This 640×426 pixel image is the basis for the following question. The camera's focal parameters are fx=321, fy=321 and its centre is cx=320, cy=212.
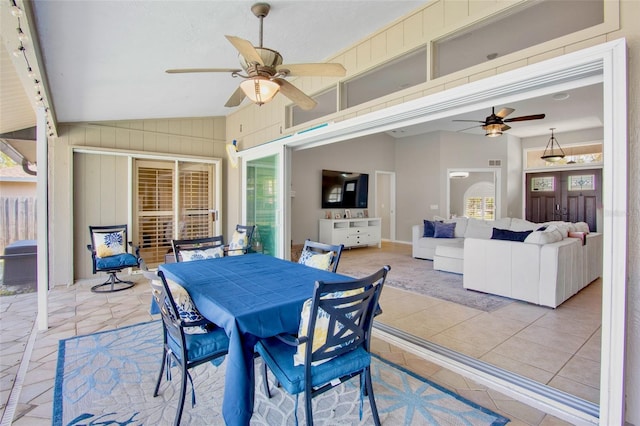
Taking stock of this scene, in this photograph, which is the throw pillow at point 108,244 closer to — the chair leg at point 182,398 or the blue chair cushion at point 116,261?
the blue chair cushion at point 116,261

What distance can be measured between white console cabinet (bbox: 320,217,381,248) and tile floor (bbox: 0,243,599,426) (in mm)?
3256

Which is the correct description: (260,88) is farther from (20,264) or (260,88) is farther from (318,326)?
(20,264)

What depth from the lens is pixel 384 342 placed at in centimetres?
289

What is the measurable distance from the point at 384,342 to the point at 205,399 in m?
1.55

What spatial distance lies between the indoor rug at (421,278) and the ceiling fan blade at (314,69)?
309cm

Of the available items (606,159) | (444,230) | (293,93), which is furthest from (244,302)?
(444,230)

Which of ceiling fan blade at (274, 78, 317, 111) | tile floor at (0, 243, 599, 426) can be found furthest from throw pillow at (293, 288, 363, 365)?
ceiling fan blade at (274, 78, 317, 111)

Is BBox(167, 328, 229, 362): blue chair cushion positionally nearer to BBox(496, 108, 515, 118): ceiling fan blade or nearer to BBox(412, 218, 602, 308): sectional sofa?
BBox(412, 218, 602, 308): sectional sofa

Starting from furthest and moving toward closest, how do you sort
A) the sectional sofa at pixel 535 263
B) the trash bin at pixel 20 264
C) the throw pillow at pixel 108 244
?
the trash bin at pixel 20 264
the throw pillow at pixel 108 244
the sectional sofa at pixel 535 263

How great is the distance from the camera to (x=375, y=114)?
331 cm

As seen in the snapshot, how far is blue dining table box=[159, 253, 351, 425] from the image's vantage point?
60.2 inches

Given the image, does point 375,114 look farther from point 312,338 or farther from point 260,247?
point 260,247

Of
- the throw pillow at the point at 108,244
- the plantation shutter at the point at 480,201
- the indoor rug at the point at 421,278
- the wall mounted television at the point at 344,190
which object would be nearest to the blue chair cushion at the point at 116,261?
the throw pillow at the point at 108,244

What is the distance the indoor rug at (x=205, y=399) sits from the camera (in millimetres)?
1869
